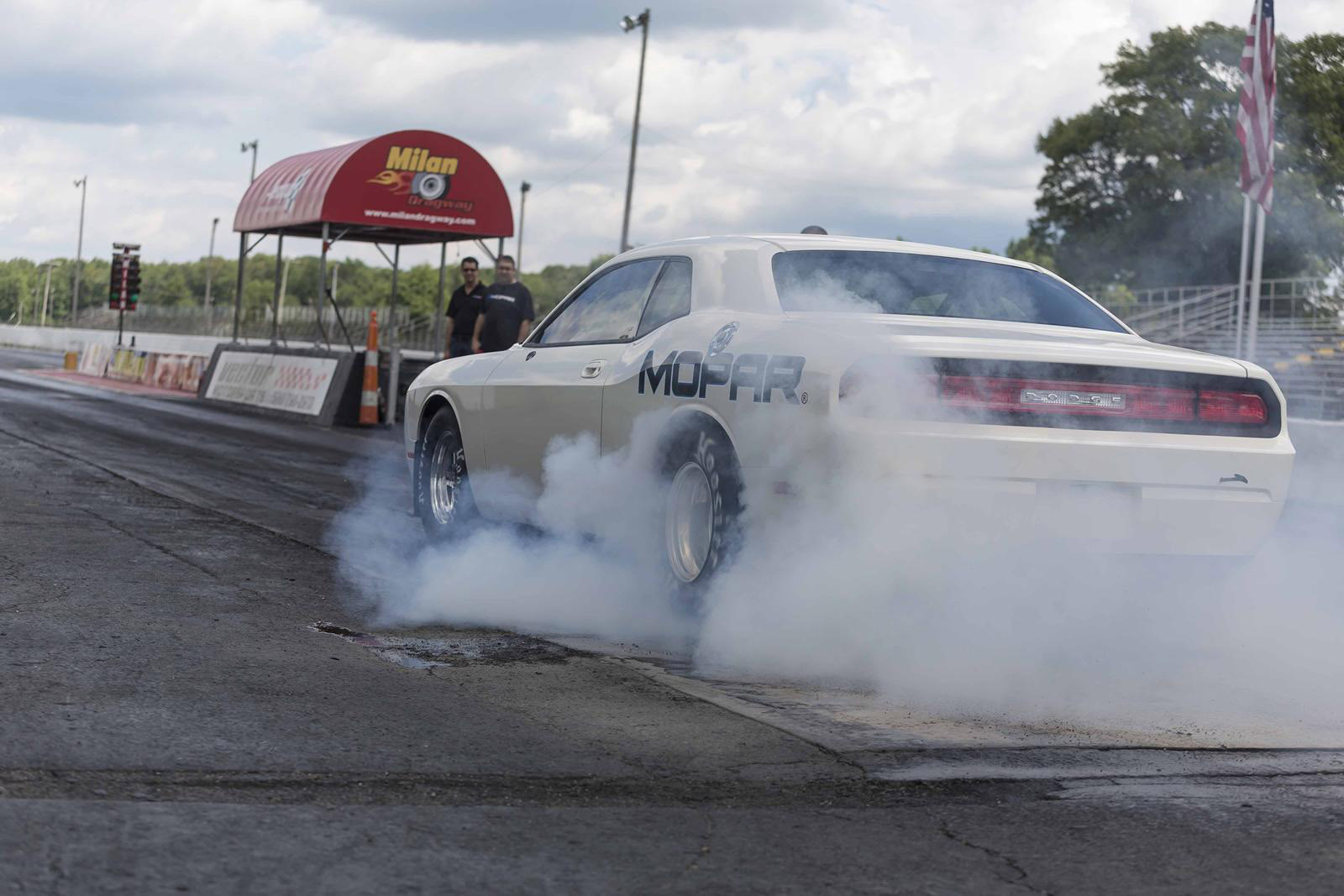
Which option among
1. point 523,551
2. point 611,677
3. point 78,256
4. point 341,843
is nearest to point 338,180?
point 523,551

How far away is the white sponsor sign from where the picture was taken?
20453mm

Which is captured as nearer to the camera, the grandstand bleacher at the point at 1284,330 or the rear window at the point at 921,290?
the rear window at the point at 921,290

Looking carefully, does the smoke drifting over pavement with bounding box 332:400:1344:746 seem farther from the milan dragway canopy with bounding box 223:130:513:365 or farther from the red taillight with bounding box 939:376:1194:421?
the milan dragway canopy with bounding box 223:130:513:365

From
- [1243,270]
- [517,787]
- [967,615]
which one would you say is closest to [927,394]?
[967,615]

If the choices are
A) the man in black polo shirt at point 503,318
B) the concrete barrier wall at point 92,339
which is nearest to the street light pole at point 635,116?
the concrete barrier wall at point 92,339

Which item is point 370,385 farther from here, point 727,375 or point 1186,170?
point 1186,170

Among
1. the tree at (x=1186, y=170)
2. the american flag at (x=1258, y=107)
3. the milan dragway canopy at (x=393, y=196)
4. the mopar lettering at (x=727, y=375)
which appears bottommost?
the mopar lettering at (x=727, y=375)

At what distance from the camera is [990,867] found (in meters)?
3.00

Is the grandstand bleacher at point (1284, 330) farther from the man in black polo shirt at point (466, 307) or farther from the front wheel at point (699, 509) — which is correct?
the front wheel at point (699, 509)

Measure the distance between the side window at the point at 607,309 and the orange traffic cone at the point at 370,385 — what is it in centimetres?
1264

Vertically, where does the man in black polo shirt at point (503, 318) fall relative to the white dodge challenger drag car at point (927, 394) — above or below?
above

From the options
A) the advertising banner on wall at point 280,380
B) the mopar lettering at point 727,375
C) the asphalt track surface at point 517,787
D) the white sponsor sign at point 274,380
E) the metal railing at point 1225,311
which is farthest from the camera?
the metal railing at point 1225,311

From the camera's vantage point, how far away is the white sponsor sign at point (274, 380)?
2045 centimetres

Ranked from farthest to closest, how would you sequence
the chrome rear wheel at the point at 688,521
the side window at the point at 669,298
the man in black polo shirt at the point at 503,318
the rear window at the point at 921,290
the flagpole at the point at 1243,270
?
1. the flagpole at the point at 1243,270
2. the man in black polo shirt at the point at 503,318
3. the side window at the point at 669,298
4. the rear window at the point at 921,290
5. the chrome rear wheel at the point at 688,521
